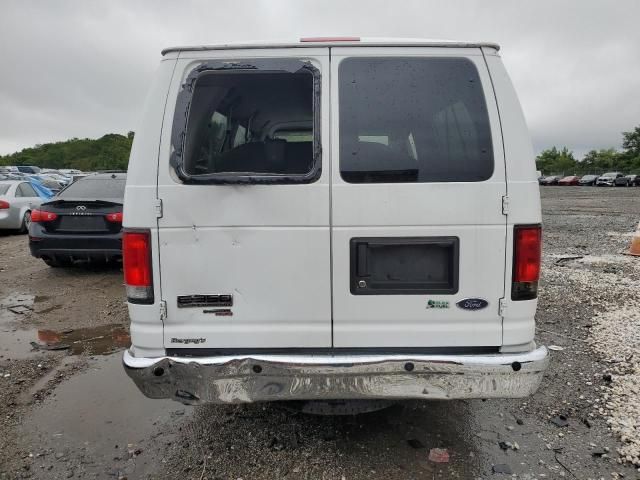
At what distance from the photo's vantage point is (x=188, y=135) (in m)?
2.69

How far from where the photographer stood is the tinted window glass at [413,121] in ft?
8.49

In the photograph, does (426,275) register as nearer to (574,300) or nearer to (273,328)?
(273,328)

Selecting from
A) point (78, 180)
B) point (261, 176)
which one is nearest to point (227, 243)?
point (261, 176)

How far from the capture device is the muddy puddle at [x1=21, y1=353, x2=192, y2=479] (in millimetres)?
2971

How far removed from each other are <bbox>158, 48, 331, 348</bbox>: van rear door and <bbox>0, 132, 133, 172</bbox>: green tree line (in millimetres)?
73405

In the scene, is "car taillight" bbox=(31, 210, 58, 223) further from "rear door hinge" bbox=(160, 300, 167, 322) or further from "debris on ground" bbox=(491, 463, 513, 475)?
"debris on ground" bbox=(491, 463, 513, 475)

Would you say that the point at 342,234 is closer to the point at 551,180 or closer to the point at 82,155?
the point at 551,180

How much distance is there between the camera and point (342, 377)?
2553 millimetres

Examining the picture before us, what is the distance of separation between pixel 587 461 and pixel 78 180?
331 inches

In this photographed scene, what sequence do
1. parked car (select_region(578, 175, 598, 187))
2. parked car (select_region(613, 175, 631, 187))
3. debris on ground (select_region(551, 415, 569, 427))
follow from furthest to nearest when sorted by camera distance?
1. parked car (select_region(578, 175, 598, 187))
2. parked car (select_region(613, 175, 631, 187))
3. debris on ground (select_region(551, 415, 569, 427))

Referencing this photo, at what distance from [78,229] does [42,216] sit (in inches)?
24.3

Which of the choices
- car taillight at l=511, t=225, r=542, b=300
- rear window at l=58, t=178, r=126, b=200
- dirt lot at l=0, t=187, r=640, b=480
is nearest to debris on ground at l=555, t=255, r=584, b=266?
dirt lot at l=0, t=187, r=640, b=480

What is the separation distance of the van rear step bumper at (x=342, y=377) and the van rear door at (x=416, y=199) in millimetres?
164

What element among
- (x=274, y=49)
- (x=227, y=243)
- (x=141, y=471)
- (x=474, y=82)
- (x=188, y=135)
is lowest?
(x=141, y=471)
